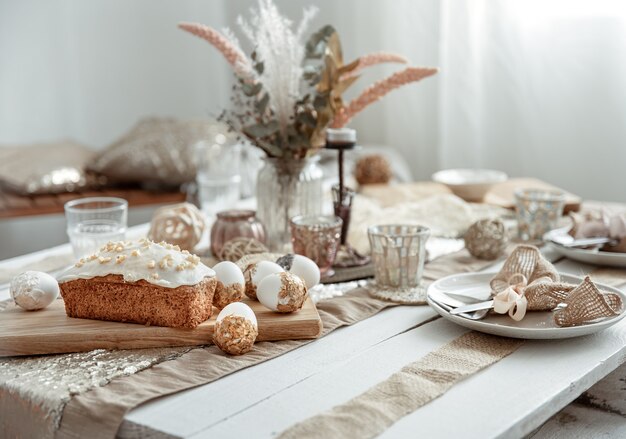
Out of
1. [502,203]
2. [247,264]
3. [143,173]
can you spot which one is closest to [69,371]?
[247,264]

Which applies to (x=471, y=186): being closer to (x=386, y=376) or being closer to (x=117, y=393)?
(x=386, y=376)

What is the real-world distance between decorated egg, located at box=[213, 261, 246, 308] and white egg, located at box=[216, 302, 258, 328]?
85mm

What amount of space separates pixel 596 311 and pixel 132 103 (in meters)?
3.25

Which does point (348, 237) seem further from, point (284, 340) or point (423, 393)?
point (423, 393)

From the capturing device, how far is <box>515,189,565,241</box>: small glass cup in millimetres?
1728

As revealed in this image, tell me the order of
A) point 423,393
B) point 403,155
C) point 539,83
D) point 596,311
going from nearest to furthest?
point 423,393 < point 596,311 < point 539,83 < point 403,155

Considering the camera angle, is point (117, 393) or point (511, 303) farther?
point (511, 303)

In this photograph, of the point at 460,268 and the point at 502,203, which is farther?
the point at 502,203

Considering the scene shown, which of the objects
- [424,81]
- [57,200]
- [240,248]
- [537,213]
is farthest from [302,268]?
[424,81]

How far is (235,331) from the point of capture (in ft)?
3.58

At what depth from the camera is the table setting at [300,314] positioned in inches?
37.5

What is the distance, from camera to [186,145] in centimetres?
316

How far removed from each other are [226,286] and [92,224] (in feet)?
1.53

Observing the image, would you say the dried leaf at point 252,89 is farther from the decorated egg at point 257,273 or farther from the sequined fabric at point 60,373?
the sequined fabric at point 60,373
